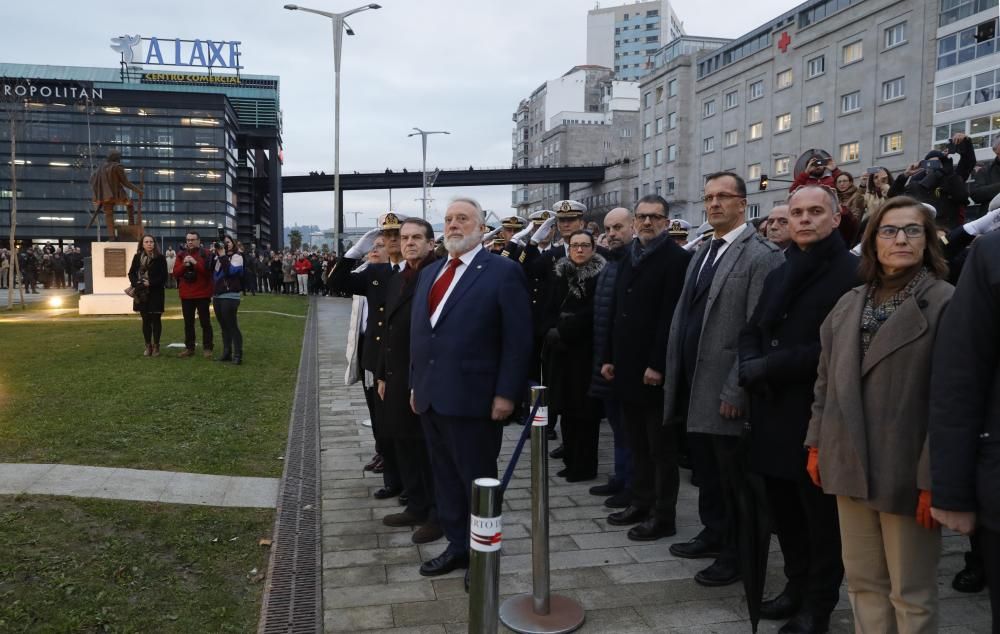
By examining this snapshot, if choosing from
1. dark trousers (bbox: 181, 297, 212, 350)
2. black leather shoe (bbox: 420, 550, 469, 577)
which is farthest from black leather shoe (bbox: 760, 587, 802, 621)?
dark trousers (bbox: 181, 297, 212, 350)

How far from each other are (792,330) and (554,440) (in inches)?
186

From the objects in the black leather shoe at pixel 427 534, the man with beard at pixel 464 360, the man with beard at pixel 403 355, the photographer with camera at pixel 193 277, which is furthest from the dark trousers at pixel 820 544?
the photographer with camera at pixel 193 277

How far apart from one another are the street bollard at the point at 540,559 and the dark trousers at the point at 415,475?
1563mm

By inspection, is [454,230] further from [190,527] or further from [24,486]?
[24,486]

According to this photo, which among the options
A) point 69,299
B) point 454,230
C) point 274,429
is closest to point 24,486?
point 274,429

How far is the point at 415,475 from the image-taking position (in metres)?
5.33

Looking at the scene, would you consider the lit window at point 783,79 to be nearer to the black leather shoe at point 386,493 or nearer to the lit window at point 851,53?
the lit window at point 851,53

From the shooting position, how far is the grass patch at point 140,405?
6629mm

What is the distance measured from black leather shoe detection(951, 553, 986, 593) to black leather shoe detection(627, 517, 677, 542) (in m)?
1.63

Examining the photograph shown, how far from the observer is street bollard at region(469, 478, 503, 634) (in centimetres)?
277

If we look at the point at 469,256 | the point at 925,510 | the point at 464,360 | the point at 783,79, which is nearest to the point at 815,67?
the point at 783,79

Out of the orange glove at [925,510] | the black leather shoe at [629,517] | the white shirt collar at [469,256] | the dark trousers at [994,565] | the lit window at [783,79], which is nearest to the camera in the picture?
the dark trousers at [994,565]

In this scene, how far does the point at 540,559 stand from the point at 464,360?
116 centimetres

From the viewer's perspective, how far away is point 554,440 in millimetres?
8047
